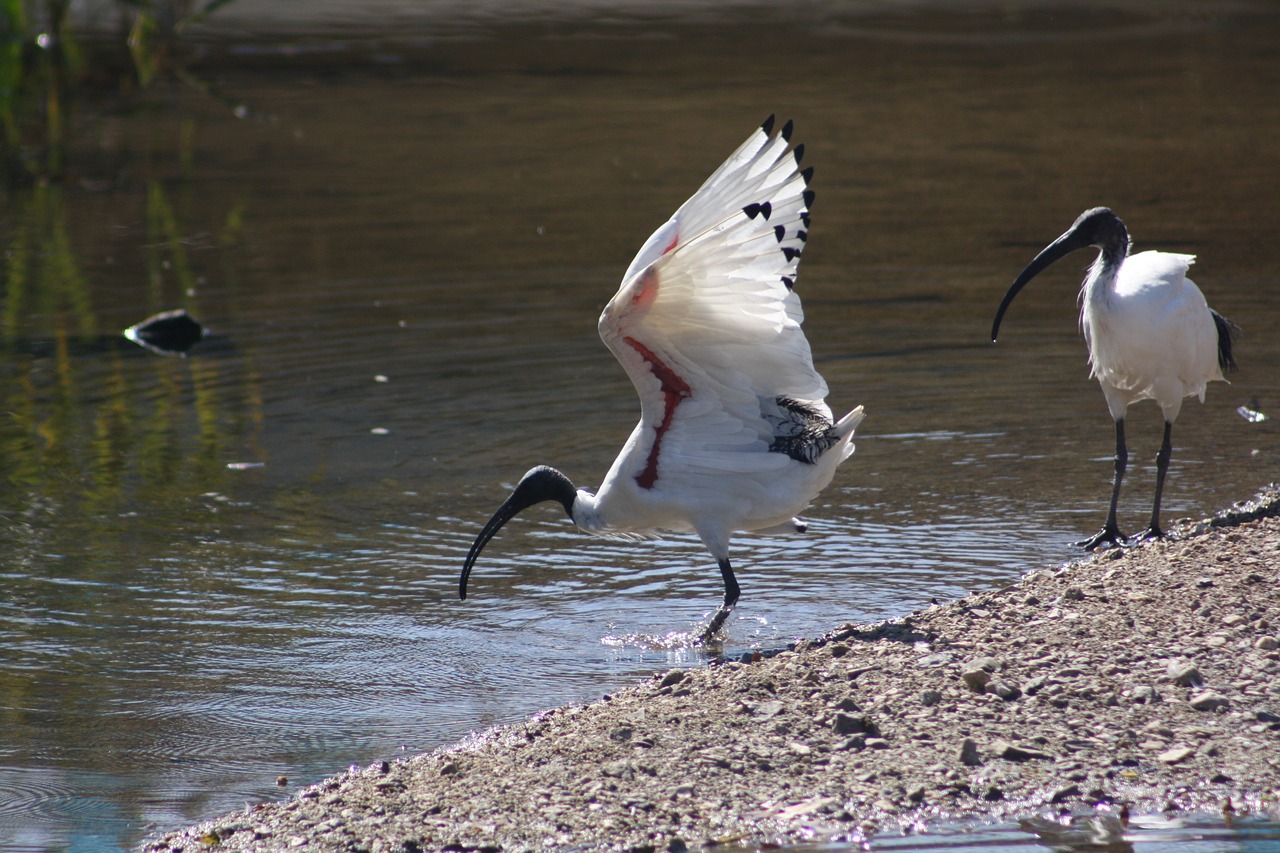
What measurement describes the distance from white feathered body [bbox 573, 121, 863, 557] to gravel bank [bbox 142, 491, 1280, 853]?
853mm

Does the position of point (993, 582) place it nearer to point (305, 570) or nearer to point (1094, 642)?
point (1094, 642)

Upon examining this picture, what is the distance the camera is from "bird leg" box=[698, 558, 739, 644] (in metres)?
6.54

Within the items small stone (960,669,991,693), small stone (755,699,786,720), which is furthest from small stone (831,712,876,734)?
small stone (960,669,991,693)

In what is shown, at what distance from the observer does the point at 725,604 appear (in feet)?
21.6

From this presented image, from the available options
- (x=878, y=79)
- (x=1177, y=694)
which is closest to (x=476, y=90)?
(x=878, y=79)

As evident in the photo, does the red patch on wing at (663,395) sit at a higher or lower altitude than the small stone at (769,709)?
higher

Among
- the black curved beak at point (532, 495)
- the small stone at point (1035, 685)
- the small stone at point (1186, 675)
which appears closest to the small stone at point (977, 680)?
the small stone at point (1035, 685)

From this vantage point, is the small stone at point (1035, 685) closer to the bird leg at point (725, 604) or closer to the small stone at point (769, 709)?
the small stone at point (769, 709)

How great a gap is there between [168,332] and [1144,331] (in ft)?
24.2

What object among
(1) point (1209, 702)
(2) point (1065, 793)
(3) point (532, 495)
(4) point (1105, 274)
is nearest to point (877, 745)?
(2) point (1065, 793)

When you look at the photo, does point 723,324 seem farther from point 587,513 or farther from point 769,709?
point 769,709

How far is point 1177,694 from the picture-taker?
16.8 feet

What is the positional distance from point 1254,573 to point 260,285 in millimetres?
9722

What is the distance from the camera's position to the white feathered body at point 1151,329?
7.31 metres
